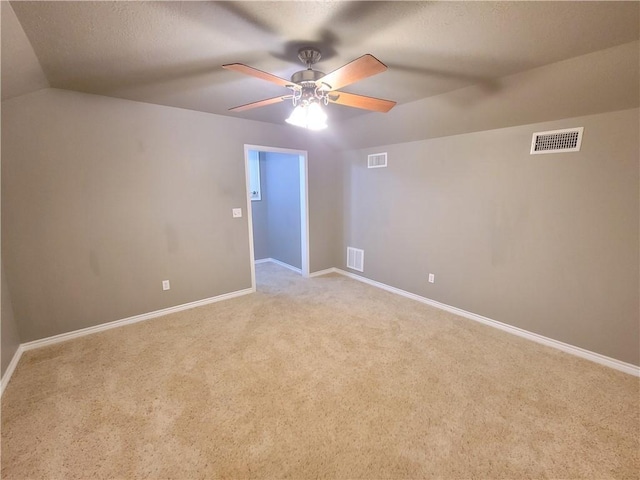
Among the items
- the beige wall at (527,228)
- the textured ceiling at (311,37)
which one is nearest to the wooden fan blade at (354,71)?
the textured ceiling at (311,37)

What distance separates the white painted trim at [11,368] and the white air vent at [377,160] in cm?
433

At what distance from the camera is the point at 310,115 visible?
1856 mm

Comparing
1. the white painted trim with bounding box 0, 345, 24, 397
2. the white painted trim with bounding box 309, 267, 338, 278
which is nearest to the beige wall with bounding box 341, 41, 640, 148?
the white painted trim with bounding box 309, 267, 338, 278

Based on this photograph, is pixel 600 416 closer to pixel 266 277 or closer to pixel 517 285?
pixel 517 285

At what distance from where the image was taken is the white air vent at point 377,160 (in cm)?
381

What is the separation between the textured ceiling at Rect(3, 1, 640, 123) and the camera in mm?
1392

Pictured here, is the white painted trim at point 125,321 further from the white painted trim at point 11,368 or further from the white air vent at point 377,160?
the white air vent at point 377,160

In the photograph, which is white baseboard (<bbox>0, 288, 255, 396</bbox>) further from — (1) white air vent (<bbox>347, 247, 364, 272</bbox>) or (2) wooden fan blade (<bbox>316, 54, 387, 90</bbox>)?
(2) wooden fan blade (<bbox>316, 54, 387, 90</bbox>)

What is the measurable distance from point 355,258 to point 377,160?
5.24 feet

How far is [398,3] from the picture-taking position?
1.36 meters

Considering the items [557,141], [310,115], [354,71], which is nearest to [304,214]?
[310,115]

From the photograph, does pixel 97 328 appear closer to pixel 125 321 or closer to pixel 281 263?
pixel 125 321

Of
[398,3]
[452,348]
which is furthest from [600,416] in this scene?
[398,3]

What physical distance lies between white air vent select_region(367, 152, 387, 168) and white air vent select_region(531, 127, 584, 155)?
1.70 metres
